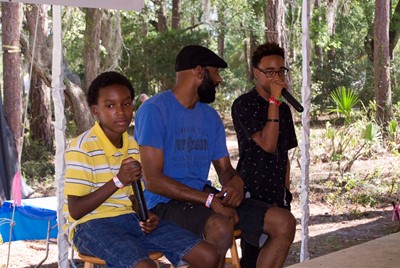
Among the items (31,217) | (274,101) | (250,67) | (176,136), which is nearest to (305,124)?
(274,101)

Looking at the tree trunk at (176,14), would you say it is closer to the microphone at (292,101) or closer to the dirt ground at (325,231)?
the dirt ground at (325,231)

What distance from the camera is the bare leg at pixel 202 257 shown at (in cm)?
329

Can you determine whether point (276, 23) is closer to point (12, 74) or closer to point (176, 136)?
point (12, 74)

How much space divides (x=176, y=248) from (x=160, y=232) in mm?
125

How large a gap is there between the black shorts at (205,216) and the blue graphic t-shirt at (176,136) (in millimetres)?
99

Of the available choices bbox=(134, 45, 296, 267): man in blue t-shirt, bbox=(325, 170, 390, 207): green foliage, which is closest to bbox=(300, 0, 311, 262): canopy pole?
bbox=(134, 45, 296, 267): man in blue t-shirt

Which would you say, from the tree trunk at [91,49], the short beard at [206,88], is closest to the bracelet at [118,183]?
the short beard at [206,88]

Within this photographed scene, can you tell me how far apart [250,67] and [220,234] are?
1343 centimetres

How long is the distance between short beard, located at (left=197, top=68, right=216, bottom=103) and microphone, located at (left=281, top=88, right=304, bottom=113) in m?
0.42

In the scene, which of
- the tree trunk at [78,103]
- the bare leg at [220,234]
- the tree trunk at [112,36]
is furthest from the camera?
the tree trunk at [112,36]

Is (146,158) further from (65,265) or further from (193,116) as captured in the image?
(65,265)

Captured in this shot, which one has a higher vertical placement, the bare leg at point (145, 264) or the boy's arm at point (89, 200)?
the boy's arm at point (89, 200)

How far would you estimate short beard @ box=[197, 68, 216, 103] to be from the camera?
3793 millimetres

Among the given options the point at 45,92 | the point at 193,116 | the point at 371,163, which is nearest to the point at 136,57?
the point at 45,92
